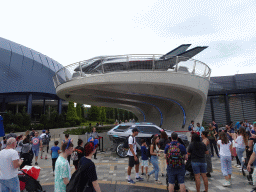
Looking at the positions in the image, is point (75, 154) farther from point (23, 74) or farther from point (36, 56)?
point (36, 56)

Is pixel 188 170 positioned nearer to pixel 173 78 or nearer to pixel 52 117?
pixel 173 78

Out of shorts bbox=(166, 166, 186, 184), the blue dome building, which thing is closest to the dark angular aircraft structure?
shorts bbox=(166, 166, 186, 184)

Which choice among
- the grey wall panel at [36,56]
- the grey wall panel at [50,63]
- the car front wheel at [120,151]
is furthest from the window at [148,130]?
the grey wall panel at [50,63]

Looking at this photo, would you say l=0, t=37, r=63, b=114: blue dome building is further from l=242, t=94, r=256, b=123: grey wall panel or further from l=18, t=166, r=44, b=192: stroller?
l=242, t=94, r=256, b=123: grey wall panel

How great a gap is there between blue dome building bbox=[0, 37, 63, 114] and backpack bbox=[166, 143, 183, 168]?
1385 inches

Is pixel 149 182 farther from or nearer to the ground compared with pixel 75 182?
nearer to the ground

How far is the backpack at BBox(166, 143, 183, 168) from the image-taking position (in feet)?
12.6

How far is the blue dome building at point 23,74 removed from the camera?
31516 millimetres

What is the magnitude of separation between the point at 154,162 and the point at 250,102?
21634mm

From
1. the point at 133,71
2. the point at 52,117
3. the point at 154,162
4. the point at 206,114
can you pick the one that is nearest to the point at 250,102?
the point at 206,114

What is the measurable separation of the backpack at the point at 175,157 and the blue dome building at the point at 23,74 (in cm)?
3519

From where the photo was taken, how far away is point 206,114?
23000 millimetres

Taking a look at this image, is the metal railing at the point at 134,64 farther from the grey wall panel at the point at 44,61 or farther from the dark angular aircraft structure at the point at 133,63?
the grey wall panel at the point at 44,61

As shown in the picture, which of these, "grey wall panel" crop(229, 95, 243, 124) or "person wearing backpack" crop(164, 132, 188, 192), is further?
"grey wall panel" crop(229, 95, 243, 124)
